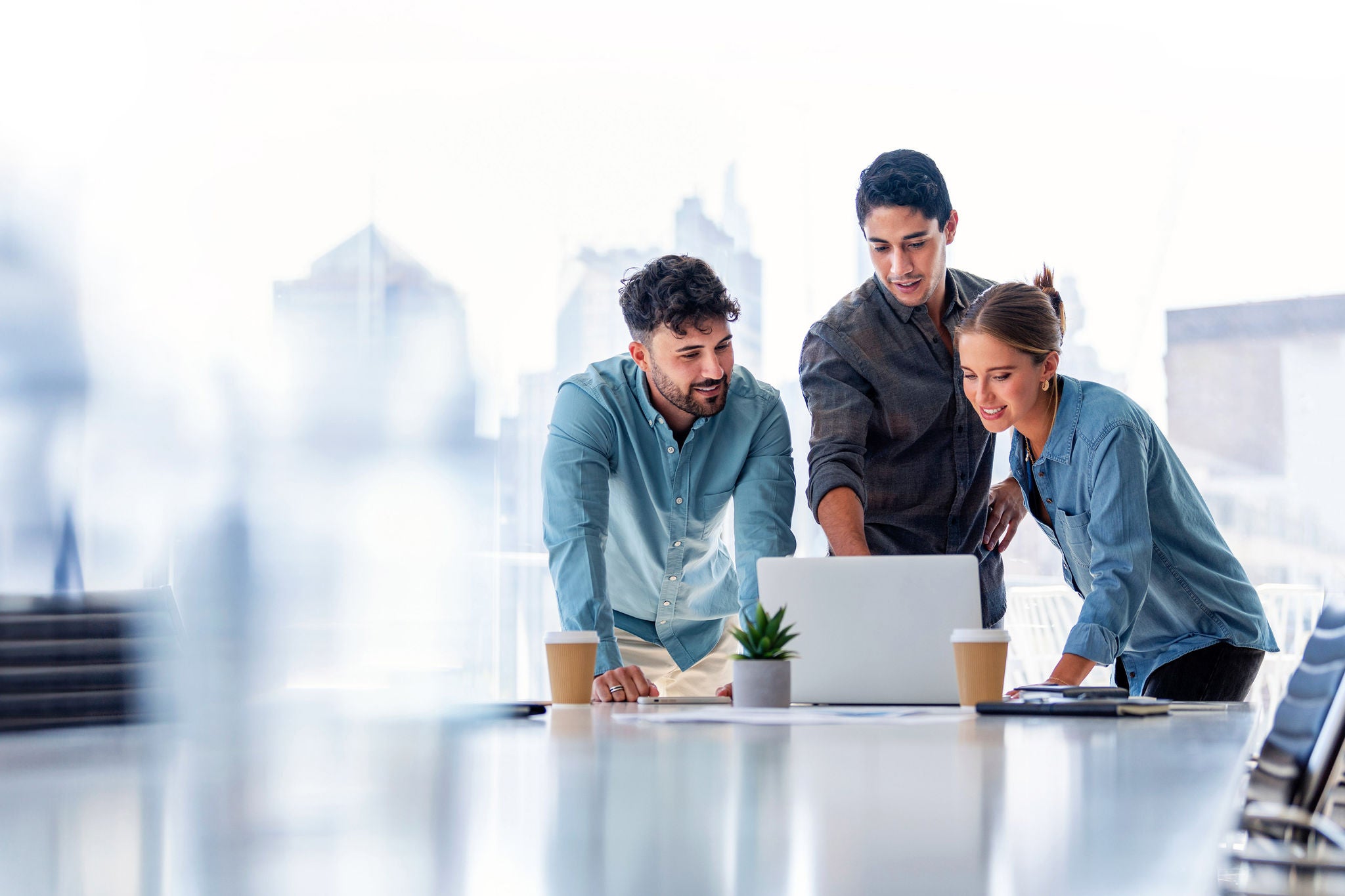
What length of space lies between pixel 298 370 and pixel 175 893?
4.92 m

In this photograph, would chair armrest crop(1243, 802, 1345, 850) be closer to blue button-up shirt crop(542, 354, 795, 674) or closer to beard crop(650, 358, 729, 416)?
blue button-up shirt crop(542, 354, 795, 674)

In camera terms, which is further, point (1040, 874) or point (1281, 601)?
point (1281, 601)

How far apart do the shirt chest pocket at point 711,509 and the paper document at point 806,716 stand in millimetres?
892

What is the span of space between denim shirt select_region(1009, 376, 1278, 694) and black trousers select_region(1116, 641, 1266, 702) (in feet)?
0.05

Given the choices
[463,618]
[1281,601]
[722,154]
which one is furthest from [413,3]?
[1281,601]

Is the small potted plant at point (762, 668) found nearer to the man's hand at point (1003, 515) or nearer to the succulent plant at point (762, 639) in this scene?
the succulent plant at point (762, 639)

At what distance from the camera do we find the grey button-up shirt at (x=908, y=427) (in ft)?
7.40

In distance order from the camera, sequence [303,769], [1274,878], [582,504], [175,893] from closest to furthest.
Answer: [175,893]
[1274,878]
[303,769]
[582,504]

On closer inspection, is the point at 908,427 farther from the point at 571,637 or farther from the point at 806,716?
the point at 806,716

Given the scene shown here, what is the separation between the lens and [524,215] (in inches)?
181

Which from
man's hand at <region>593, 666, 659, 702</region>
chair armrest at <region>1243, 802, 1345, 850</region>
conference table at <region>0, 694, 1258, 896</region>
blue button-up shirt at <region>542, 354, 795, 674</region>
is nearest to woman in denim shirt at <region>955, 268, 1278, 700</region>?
blue button-up shirt at <region>542, 354, 795, 674</region>

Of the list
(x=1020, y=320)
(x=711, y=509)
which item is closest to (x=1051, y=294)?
(x=1020, y=320)

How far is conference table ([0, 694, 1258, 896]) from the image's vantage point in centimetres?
34

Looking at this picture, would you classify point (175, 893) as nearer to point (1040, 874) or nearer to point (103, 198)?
point (1040, 874)
